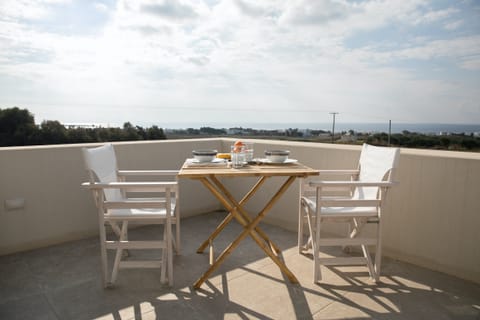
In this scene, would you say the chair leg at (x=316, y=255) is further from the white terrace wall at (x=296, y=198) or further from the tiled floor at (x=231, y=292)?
the white terrace wall at (x=296, y=198)

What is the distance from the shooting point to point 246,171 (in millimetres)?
2084

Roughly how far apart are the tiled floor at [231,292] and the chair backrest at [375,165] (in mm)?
622

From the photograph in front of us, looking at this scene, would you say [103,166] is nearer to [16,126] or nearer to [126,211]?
[126,211]

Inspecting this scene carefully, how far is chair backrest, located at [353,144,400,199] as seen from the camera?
7.50 ft

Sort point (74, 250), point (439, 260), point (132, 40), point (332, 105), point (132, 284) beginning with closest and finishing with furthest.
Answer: point (132, 284) < point (439, 260) < point (74, 250) < point (132, 40) < point (332, 105)

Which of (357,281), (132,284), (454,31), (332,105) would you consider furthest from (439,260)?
(454,31)

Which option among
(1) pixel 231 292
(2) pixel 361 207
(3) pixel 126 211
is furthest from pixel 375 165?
(3) pixel 126 211

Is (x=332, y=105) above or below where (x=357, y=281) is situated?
above

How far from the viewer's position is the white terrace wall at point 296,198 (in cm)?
232

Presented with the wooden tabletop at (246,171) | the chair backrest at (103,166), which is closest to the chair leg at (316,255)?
the wooden tabletop at (246,171)

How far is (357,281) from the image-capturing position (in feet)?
7.52

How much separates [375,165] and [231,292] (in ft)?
4.78

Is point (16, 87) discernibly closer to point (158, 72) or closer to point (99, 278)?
point (158, 72)

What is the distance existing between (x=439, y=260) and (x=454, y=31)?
11483 millimetres
